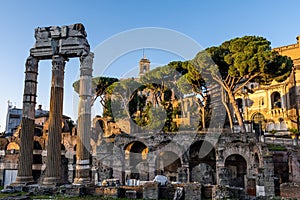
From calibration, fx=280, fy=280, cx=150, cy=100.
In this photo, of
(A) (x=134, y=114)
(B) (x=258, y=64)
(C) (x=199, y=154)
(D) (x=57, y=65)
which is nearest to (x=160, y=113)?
(A) (x=134, y=114)

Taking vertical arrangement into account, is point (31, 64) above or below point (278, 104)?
below

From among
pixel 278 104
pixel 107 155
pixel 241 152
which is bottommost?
pixel 107 155

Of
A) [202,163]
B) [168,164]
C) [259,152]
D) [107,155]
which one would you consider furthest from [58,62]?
[168,164]

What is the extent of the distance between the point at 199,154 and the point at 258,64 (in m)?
7.71

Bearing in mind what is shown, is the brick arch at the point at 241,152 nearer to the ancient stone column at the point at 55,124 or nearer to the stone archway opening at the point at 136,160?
the stone archway opening at the point at 136,160

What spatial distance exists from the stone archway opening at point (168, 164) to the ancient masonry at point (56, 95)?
1078 centimetres

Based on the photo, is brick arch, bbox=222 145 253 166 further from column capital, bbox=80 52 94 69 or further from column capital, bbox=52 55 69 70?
column capital, bbox=52 55 69 70

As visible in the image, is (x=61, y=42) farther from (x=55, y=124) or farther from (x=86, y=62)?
(x=55, y=124)

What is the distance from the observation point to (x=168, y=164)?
22109 millimetres

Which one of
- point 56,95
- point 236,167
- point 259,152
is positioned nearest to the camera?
point 56,95

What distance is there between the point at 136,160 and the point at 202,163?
5096mm

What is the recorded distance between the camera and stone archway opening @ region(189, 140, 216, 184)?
783 inches

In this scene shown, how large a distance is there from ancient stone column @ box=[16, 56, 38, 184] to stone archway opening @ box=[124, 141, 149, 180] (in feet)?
32.2

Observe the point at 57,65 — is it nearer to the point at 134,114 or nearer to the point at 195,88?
the point at 195,88
